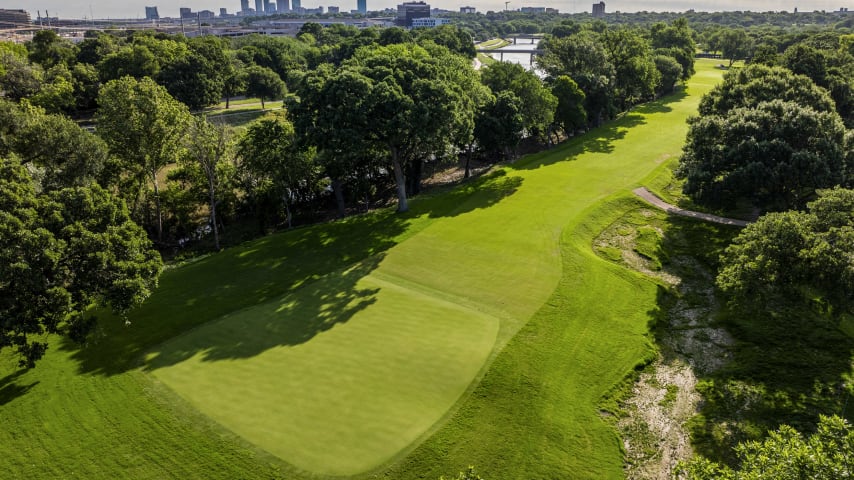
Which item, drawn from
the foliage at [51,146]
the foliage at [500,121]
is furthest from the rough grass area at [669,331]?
the foliage at [51,146]

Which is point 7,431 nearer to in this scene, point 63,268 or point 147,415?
point 147,415

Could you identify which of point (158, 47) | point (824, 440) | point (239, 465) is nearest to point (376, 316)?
point (239, 465)

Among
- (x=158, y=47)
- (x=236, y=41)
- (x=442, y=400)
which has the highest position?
(x=236, y=41)

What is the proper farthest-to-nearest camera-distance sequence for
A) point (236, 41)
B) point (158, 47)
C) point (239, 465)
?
1. point (236, 41)
2. point (158, 47)
3. point (239, 465)

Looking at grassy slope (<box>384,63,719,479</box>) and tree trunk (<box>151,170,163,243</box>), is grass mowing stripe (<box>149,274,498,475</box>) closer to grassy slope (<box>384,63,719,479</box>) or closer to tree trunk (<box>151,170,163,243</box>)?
grassy slope (<box>384,63,719,479</box>)

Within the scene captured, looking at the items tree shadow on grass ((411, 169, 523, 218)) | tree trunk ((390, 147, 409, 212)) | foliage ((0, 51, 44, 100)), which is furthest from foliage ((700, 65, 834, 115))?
foliage ((0, 51, 44, 100))

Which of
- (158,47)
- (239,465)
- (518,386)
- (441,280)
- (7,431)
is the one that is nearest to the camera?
(239,465)

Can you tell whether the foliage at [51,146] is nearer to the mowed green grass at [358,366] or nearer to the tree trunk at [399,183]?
the mowed green grass at [358,366]

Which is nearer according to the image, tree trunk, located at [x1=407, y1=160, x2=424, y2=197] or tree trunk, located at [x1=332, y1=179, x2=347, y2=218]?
tree trunk, located at [x1=332, y1=179, x2=347, y2=218]
